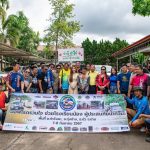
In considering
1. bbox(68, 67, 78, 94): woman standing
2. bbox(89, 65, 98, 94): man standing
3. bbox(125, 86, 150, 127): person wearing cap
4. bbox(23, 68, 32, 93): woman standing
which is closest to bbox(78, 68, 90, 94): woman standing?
bbox(89, 65, 98, 94): man standing

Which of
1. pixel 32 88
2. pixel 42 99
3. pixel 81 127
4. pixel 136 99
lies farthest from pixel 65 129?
pixel 32 88

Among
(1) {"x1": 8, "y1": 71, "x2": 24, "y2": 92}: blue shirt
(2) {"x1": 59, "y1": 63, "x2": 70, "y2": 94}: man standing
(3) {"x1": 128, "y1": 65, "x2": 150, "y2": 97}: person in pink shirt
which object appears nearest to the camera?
(3) {"x1": 128, "y1": 65, "x2": 150, "y2": 97}: person in pink shirt

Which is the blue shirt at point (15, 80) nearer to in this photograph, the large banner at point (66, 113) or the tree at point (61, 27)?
the large banner at point (66, 113)

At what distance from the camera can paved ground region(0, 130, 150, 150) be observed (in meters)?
8.05

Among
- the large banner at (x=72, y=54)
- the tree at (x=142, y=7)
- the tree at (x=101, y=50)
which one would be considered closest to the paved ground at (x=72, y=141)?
the large banner at (x=72, y=54)

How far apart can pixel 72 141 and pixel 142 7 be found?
2228 cm

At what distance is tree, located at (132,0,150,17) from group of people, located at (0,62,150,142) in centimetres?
1667

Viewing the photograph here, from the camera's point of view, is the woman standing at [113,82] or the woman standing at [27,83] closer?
the woman standing at [113,82]

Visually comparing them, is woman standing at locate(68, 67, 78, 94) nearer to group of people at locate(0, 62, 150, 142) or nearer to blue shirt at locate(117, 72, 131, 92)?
group of people at locate(0, 62, 150, 142)

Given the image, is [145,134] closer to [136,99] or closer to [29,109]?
[136,99]

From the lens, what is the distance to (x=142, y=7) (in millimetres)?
29125

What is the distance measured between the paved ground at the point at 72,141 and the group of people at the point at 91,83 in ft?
1.88

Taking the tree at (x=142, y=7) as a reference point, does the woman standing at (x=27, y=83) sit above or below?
below

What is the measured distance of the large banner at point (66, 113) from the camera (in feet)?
32.0
